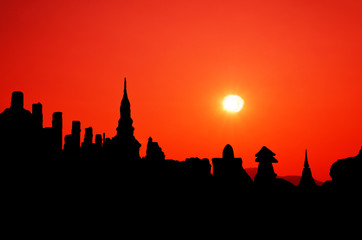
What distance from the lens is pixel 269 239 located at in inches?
777

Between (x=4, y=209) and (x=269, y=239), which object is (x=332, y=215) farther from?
(x=4, y=209)

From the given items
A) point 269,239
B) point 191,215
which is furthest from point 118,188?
point 269,239

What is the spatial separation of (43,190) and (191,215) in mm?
6896

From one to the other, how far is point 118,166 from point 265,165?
1648cm

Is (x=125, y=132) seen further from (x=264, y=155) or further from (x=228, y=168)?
(x=228, y=168)

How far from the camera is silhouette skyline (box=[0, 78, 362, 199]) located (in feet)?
60.8

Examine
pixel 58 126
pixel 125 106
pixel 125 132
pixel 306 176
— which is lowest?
pixel 306 176

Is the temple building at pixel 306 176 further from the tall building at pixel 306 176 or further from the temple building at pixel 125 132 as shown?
the temple building at pixel 125 132

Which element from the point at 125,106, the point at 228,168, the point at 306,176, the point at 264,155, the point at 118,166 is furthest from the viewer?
the point at 125,106

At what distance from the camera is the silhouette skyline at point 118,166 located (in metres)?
18.5

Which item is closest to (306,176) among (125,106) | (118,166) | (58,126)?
(118,166)

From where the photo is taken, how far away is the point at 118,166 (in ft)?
114

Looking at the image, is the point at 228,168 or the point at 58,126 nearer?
the point at 228,168

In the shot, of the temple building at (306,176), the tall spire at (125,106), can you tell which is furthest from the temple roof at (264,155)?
the tall spire at (125,106)
